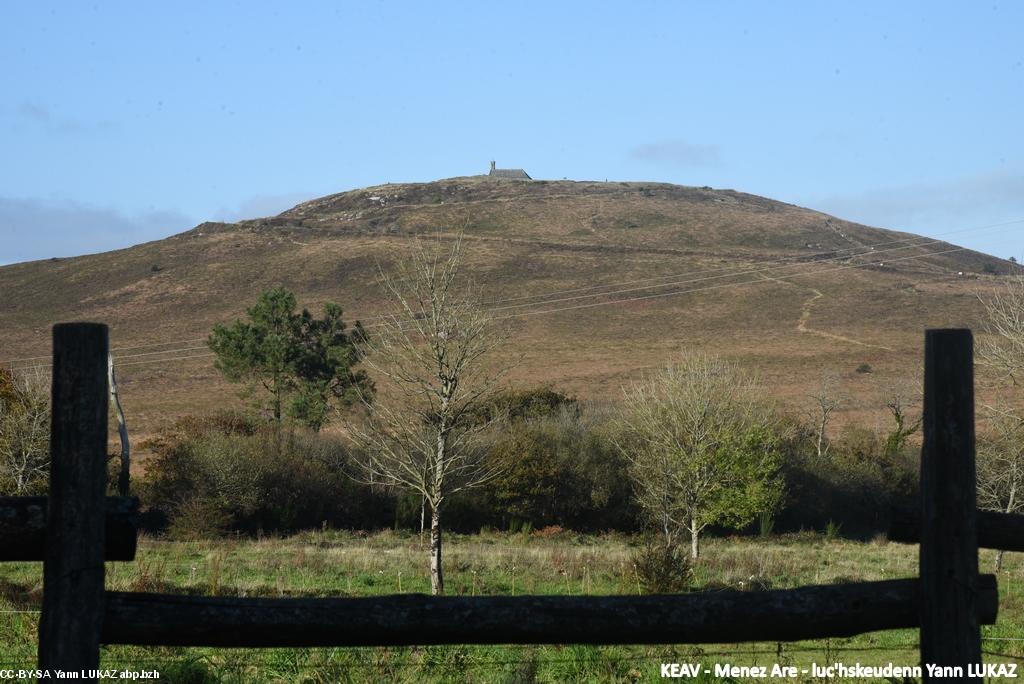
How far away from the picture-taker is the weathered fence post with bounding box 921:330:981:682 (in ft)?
12.3

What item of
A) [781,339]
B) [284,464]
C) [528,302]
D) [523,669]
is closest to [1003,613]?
[523,669]

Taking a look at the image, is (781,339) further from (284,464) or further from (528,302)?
(284,464)

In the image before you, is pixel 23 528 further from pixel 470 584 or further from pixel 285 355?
pixel 285 355

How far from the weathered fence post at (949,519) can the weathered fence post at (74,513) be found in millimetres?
3121

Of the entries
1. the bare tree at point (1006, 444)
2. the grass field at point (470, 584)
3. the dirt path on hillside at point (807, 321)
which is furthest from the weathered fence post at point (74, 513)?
the dirt path on hillside at point (807, 321)

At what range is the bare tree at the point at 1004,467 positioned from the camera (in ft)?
85.4

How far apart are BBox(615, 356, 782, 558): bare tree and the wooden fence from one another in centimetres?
2770

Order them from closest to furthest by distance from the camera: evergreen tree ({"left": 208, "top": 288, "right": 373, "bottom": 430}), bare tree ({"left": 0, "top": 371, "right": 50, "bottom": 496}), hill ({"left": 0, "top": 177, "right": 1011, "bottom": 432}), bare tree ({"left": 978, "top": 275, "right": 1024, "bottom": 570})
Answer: bare tree ({"left": 978, "top": 275, "right": 1024, "bottom": 570}), bare tree ({"left": 0, "top": 371, "right": 50, "bottom": 496}), evergreen tree ({"left": 208, "top": 288, "right": 373, "bottom": 430}), hill ({"left": 0, "top": 177, "right": 1011, "bottom": 432})

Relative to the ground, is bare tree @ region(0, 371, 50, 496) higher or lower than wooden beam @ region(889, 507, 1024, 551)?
lower

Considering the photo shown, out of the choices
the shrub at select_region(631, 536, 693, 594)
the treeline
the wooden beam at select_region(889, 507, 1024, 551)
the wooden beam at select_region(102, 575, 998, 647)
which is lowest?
the treeline

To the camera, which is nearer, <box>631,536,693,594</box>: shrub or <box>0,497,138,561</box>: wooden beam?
<box>0,497,138,561</box>: wooden beam

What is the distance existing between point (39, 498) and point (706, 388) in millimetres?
29781

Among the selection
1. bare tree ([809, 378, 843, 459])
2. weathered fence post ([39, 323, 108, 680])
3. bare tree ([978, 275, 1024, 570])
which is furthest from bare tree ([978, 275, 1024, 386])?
weathered fence post ([39, 323, 108, 680])

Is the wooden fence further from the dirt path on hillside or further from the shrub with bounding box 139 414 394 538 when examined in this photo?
the dirt path on hillside
